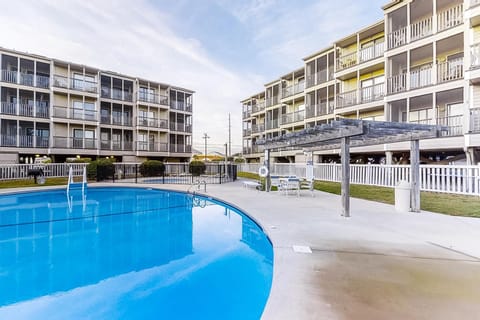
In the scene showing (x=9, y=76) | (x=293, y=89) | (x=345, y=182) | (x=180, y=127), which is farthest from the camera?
(x=180, y=127)

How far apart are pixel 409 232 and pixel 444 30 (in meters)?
13.5

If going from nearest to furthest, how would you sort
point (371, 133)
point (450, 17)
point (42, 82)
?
1. point (371, 133)
2. point (450, 17)
3. point (42, 82)

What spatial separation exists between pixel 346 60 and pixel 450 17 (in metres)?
7.32

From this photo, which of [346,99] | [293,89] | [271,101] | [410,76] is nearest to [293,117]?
[293,89]

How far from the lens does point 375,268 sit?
367 centimetres

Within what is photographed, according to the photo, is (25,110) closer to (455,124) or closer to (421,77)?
(421,77)

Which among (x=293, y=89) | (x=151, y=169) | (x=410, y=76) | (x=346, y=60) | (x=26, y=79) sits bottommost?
(x=151, y=169)

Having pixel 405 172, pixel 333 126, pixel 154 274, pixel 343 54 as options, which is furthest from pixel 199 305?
pixel 343 54

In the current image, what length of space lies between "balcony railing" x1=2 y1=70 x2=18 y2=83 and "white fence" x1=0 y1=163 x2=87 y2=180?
794 centimetres

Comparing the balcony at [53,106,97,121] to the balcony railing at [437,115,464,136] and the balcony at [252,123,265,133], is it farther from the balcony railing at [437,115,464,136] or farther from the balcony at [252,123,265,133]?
the balcony railing at [437,115,464,136]

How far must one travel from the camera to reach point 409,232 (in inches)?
219

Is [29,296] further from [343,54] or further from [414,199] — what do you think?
[343,54]

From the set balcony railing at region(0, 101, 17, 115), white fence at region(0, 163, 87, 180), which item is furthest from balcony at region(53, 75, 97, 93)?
white fence at region(0, 163, 87, 180)

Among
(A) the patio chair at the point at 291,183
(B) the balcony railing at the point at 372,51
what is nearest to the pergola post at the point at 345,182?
(A) the patio chair at the point at 291,183
